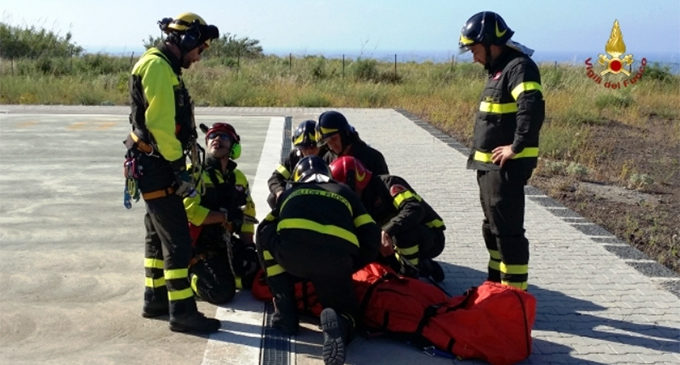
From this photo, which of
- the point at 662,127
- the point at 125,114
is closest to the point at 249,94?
the point at 125,114

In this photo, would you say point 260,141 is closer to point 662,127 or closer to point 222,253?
point 222,253

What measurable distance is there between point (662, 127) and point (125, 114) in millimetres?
12776

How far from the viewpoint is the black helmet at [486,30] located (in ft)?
15.5

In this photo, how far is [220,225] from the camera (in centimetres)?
539

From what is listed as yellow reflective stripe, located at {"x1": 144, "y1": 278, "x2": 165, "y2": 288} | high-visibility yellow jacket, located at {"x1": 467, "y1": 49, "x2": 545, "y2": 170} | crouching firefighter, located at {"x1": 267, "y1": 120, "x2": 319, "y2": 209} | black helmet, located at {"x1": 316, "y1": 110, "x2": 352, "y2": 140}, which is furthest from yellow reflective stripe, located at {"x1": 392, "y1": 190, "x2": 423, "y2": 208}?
yellow reflective stripe, located at {"x1": 144, "y1": 278, "x2": 165, "y2": 288}

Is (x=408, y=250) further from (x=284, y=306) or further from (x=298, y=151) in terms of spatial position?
(x=298, y=151)

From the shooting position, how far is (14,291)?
5215 millimetres

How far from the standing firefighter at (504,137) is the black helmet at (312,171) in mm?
1132

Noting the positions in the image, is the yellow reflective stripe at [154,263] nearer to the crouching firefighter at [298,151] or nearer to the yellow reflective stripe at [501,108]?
the crouching firefighter at [298,151]

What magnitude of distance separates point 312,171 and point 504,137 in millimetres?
1374

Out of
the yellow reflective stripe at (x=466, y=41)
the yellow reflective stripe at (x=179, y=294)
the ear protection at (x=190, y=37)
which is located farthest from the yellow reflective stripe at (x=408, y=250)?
the ear protection at (x=190, y=37)

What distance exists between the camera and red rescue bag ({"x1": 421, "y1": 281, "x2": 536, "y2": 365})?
161 inches

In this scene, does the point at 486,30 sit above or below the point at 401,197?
above

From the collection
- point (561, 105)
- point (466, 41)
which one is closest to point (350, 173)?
point (466, 41)
